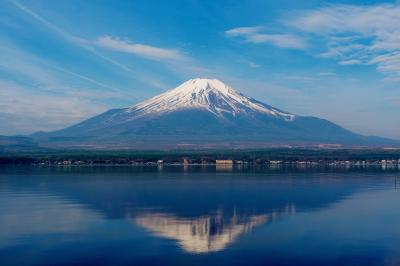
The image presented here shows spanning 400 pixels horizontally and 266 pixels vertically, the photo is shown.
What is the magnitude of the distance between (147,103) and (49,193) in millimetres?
107512

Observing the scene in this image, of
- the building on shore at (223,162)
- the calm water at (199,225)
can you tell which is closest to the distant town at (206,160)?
the building on shore at (223,162)

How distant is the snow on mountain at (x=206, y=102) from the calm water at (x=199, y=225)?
93.5m

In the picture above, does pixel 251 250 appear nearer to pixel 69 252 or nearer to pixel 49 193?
pixel 69 252

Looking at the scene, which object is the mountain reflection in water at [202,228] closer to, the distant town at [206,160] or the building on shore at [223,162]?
the distant town at [206,160]

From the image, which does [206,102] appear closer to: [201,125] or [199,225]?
[201,125]

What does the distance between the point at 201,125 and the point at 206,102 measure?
11083 millimetres

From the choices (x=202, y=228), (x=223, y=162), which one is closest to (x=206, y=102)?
(x=223, y=162)

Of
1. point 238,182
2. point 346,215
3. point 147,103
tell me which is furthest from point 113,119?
point 346,215

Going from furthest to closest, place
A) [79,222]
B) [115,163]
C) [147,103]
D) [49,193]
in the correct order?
1. [147,103]
2. [115,163]
3. [49,193]
4. [79,222]

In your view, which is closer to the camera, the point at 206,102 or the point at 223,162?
the point at 223,162

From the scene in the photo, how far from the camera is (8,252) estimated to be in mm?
11656

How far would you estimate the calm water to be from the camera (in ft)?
37.6

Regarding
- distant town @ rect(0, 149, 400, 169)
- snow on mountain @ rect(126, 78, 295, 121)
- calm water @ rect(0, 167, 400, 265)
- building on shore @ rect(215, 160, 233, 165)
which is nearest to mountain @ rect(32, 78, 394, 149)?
snow on mountain @ rect(126, 78, 295, 121)

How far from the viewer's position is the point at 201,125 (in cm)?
10975
